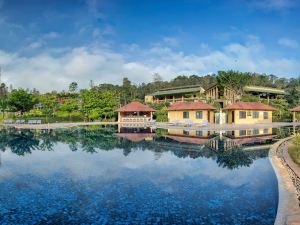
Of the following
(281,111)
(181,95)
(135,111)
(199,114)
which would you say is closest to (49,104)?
(135,111)

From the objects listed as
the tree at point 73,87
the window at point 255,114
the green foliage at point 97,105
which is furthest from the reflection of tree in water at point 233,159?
the tree at point 73,87

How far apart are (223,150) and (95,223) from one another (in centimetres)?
1008

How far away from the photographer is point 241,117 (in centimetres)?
3234

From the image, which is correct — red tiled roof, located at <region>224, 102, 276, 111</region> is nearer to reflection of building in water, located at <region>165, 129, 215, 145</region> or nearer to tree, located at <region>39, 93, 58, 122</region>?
reflection of building in water, located at <region>165, 129, 215, 145</region>

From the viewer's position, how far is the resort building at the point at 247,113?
32.1m

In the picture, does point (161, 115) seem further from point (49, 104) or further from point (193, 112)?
point (49, 104)

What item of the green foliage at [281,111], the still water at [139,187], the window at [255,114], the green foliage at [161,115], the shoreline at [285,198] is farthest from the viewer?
the green foliage at [281,111]

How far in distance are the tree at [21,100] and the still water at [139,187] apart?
99.5 ft

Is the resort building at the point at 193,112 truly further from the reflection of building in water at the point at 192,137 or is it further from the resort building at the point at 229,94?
the reflection of building in water at the point at 192,137

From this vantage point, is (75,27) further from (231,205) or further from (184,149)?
(231,205)

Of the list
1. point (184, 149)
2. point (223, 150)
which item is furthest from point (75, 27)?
point (223, 150)

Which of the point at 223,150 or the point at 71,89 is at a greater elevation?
the point at 71,89

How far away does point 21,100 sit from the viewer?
42750 millimetres

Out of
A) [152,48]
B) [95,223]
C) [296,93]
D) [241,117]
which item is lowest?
[95,223]
